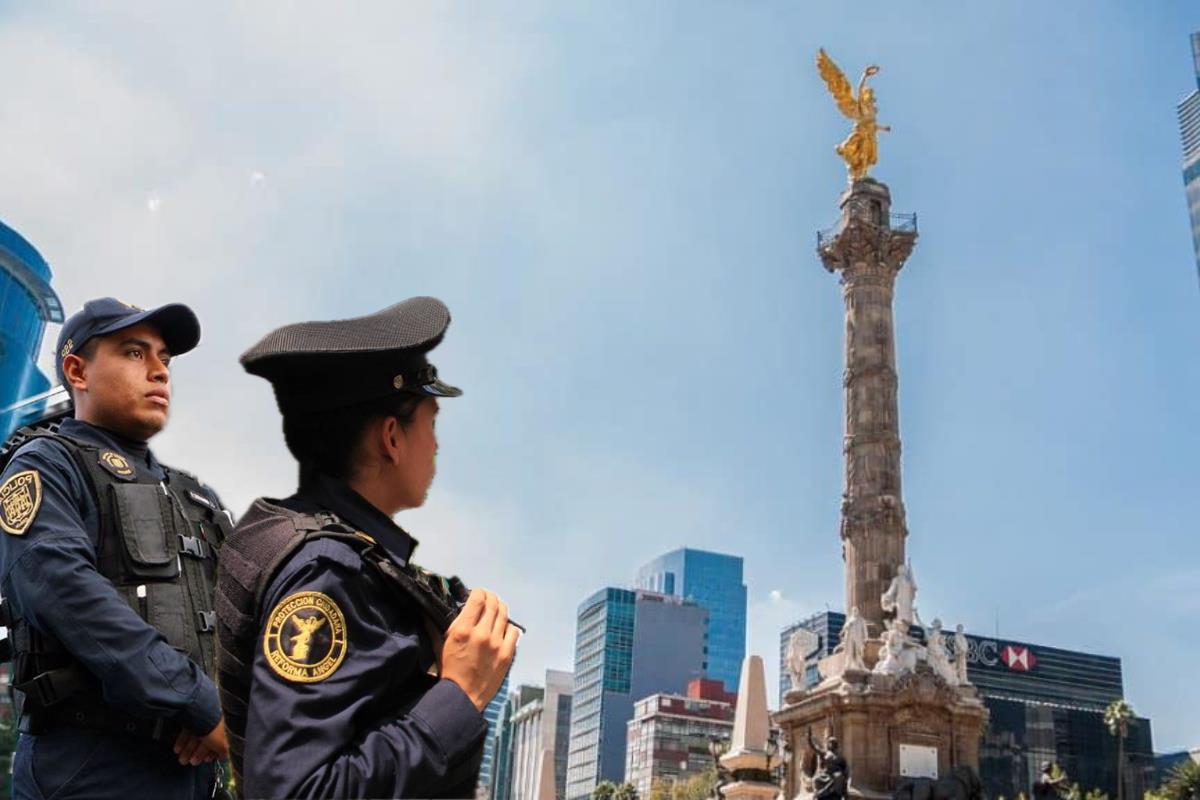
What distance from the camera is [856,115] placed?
3781 cm

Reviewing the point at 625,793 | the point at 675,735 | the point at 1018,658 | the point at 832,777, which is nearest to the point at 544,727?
the point at 675,735

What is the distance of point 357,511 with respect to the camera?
2625mm

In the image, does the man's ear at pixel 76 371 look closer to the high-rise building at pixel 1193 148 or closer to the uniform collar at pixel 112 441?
the uniform collar at pixel 112 441

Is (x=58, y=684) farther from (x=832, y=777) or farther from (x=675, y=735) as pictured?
(x=675, y=735)

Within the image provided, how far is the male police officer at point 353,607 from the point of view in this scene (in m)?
2.16

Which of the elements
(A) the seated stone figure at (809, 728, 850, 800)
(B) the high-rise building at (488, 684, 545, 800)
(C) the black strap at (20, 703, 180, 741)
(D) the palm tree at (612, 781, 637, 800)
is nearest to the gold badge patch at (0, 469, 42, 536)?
(C) the black strap at (20, 703, 180, 741)

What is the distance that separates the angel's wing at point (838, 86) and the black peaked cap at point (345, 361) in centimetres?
3731

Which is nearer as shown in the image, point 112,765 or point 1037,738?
point 112,765

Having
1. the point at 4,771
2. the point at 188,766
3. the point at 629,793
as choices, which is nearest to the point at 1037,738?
the point at 629,793

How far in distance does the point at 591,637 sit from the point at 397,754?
133735mm

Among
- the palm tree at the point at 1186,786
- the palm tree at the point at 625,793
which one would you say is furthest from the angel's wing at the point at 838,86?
the palm tree at the point at 625,793

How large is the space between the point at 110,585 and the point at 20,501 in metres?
0.41

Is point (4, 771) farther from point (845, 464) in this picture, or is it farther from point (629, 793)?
point (629, 793)

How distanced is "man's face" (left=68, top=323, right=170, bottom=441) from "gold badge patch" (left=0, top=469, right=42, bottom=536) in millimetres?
435
